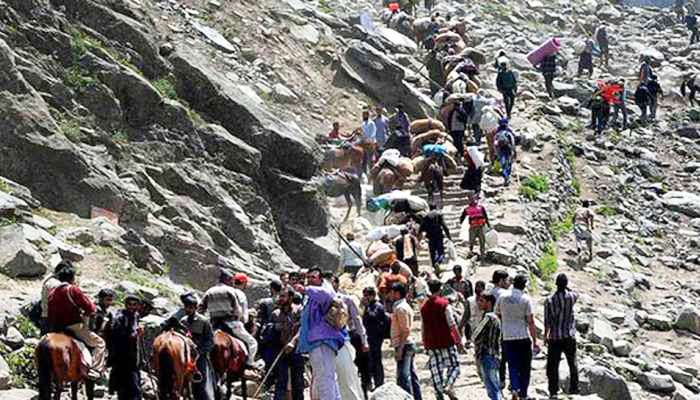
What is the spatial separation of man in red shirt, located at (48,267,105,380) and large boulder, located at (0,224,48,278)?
125 inches

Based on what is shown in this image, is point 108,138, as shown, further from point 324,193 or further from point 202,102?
point 324,193

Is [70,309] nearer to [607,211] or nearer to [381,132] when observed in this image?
[381,132]

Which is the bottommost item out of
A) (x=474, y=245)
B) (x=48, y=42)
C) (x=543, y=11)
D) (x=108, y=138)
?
(x=474, y=245)

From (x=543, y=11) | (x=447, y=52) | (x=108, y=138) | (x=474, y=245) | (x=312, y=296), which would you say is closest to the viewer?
(x=312, y=296)

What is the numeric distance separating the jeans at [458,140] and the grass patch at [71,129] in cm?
984

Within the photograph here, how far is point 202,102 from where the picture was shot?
2300cm

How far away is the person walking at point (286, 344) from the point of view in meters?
13.5

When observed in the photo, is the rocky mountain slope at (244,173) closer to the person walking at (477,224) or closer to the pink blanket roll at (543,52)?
the person walking at (477,224)

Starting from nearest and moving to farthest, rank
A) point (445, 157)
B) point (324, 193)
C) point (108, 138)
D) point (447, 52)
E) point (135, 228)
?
1. point (135, 228)
2. point (108, 138)
3. point (324, 193)
4. point (445, 157)
5. point (447, 52)

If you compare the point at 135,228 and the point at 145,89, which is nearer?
the point at 135,228

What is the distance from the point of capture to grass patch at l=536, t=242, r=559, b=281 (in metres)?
23.8

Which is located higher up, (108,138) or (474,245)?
(108,138)

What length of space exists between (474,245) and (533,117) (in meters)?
12.6

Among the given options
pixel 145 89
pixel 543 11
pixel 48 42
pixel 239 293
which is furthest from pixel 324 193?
pixel 543 11
